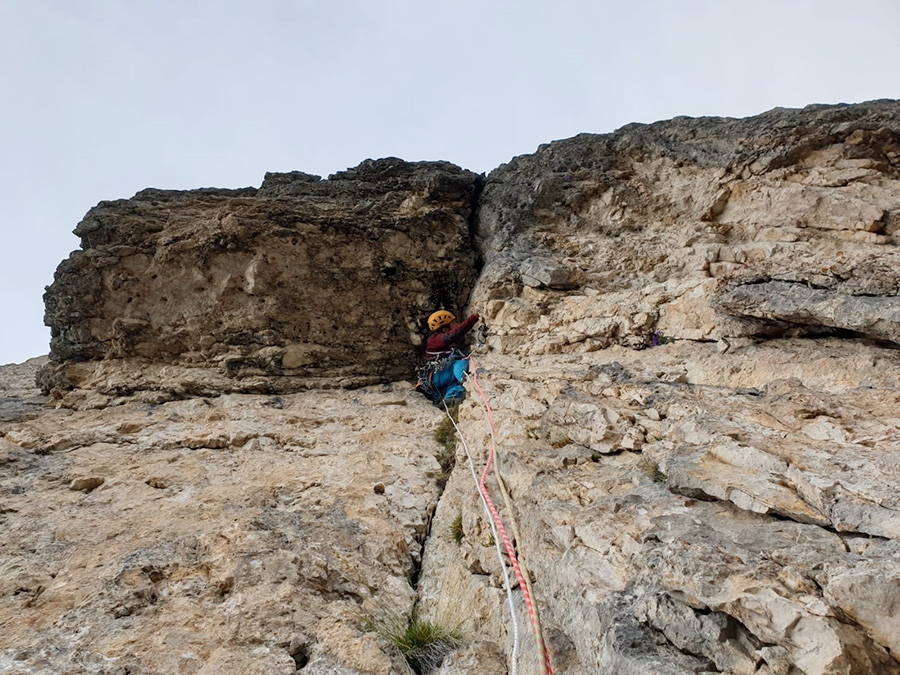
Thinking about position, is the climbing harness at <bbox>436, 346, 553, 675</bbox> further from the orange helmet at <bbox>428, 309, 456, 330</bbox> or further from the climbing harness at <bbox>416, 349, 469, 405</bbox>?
the orange helmet at <bbox>428, 309, 456, 330</bbox>

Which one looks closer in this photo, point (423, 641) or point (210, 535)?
point (423, 641)

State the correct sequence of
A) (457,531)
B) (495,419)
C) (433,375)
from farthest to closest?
(433,375), (495,419), (457,531)

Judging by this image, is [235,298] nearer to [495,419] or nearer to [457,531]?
[495,419]

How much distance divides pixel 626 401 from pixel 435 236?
19.3 ft

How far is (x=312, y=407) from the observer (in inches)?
342

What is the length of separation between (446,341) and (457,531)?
4710 mm

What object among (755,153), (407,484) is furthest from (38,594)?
(755,153)

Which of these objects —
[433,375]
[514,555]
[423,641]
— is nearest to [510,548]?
[514,555]

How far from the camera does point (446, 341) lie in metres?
9.53

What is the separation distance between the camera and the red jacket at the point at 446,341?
954 cm

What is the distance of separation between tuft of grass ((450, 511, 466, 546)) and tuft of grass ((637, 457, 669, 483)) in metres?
1.83

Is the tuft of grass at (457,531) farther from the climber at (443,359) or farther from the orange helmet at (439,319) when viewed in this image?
the orange helmet at (439,319)

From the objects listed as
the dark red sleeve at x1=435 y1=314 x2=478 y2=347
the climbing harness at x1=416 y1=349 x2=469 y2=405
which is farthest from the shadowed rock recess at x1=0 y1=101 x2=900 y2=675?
the climbing harness at x1=416 y1=349 x2=469 y2=405

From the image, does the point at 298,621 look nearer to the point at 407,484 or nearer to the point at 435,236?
the point at 407,484
